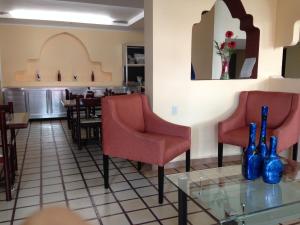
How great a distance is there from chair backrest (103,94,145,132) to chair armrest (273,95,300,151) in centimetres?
140

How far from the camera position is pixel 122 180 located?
9.66 feet

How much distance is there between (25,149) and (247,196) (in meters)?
3.42

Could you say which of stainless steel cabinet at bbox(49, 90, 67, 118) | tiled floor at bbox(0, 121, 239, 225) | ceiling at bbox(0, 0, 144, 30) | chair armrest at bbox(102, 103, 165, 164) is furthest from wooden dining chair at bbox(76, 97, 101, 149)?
stainless steel cabinet at bbox(49, 90, 67, 118)

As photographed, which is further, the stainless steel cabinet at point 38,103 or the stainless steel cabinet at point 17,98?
the stainless steel cabinet at point 38,103

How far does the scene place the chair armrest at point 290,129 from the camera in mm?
2805

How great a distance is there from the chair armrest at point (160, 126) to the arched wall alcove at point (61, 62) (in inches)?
176

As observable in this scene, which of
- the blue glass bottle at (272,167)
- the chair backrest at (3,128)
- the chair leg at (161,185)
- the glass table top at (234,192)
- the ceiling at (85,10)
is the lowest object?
the chair leg at (161,185)

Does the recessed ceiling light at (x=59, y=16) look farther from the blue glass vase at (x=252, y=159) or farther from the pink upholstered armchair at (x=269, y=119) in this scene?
the blue glass vase at (x=252, y=159)

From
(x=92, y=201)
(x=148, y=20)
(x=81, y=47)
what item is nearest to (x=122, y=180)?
(x=92, y=201)

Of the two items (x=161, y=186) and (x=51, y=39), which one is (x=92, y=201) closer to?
(x=161, y=186)

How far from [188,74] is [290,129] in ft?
4.09

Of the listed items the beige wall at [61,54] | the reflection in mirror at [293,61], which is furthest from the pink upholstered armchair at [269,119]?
the beige wall at [61,54]

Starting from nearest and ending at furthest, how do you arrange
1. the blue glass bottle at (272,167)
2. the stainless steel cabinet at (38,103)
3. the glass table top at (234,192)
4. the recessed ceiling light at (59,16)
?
the glass table top at (234,192) < the blue glass bottle at (272,167) < the recessed ceiling light at (59,16) < the stainless steel cabinet at (38,103)

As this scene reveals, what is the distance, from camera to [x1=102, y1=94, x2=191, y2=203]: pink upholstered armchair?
2.47m
